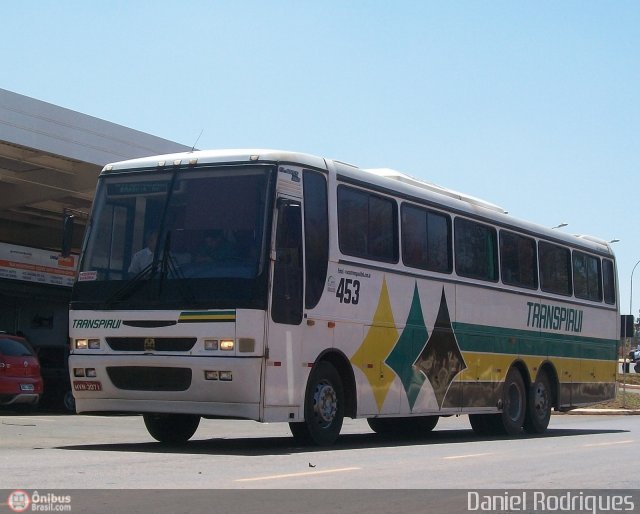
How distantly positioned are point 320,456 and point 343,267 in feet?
8.86

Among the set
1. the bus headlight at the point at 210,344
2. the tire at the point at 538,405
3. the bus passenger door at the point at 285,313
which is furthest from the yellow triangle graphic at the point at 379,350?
the tire at the point at 538,405

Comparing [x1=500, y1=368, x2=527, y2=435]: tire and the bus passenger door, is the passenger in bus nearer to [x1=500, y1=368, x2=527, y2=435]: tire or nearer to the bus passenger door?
the bus passenger door

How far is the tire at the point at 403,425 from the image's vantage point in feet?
63.2

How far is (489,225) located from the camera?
18.9m

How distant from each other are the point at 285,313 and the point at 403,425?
6984mm

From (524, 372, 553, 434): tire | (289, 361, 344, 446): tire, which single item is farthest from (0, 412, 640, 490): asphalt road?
(524, 372, 553, 434): tire

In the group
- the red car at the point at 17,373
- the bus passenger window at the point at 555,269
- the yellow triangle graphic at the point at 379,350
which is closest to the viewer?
the yellow triangle graphic at the point at 379,350

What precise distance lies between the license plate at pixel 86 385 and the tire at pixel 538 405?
907 centimetres

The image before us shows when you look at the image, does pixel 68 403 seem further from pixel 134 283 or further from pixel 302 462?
pixel 302 462

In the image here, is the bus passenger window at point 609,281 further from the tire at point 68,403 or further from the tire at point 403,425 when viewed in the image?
the tire at point 68,403

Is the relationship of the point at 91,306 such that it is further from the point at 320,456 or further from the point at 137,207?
the point at 320,456

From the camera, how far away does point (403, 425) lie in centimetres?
1955

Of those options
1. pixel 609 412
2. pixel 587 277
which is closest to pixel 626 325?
pixel 587 277
